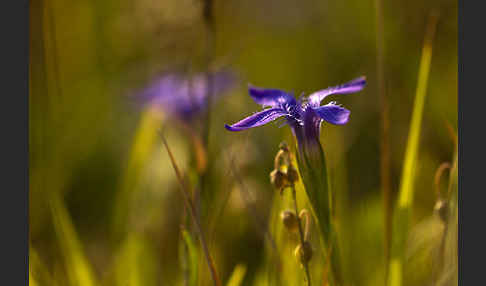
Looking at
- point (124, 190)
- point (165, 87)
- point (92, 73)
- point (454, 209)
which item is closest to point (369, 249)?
point (454, 209)

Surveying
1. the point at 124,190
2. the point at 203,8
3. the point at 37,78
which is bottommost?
the point at 124,190

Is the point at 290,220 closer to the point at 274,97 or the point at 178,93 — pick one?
the point at 274,97

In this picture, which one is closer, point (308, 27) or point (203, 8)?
point (203, 8)

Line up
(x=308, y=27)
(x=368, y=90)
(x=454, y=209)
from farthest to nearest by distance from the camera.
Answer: (x=308, y=27) → (x=368, y=90) → (x=454, y=209)

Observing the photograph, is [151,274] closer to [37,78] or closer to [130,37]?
[37,78]

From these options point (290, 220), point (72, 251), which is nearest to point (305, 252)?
point (290, 220)

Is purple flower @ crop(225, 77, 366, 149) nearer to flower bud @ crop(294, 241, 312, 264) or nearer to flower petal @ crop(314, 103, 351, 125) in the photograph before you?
flower petal @ crop(314, 103, 351, 125)
